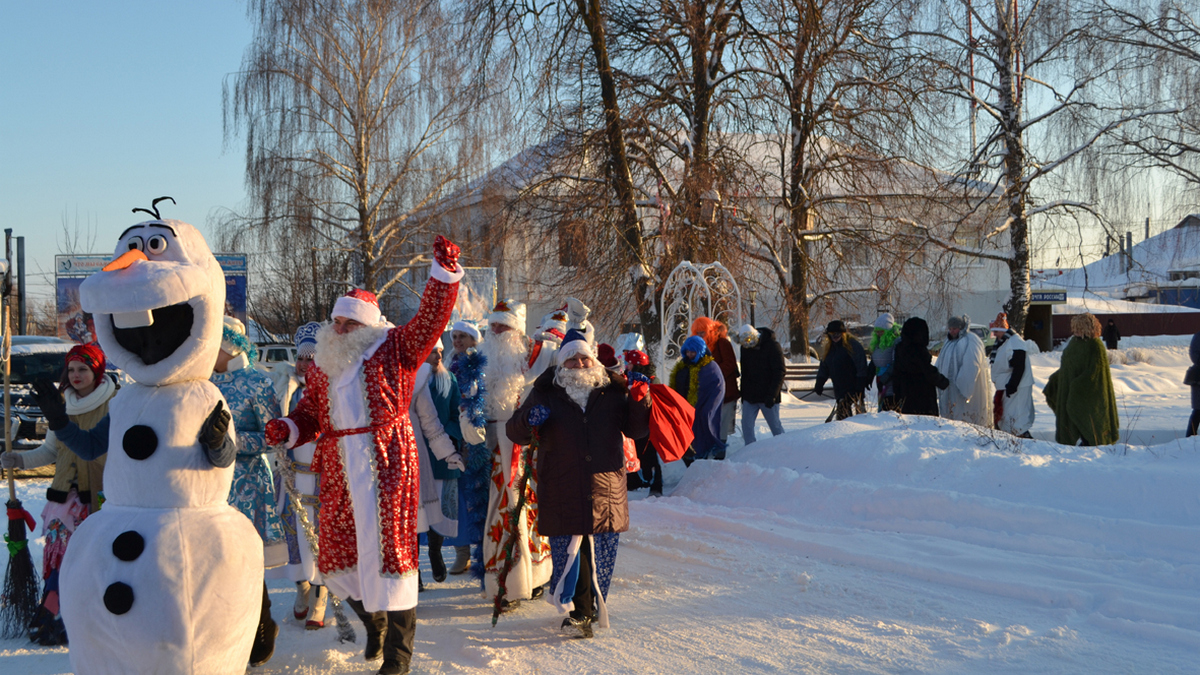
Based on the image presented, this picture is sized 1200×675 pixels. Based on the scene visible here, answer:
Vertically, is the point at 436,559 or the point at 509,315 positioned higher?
the point at 509,315

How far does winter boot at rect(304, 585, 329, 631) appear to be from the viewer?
5.21 meters

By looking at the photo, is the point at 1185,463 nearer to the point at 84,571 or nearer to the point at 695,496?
the point at 695,496

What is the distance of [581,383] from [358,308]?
1328 millimetres

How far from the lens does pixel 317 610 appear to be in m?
5.22

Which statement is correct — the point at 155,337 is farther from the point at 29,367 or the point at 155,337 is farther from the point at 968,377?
the point at 29,367

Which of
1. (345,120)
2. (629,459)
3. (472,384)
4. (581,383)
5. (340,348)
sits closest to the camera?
(340,348)

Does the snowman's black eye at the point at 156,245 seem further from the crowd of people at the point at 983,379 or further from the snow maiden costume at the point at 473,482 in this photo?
the crowd of people at the point at 983,379

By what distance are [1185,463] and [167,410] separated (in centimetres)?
714

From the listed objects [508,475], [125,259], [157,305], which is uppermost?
[125,259]

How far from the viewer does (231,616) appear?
3.29m

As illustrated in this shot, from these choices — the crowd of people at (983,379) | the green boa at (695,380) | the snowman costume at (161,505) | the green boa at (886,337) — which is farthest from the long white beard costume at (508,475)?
the green boa at (886,337)

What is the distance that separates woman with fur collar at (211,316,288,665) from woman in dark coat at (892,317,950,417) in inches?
294

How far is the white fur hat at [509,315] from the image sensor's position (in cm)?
621

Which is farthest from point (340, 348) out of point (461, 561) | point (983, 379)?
point (983, 379)
